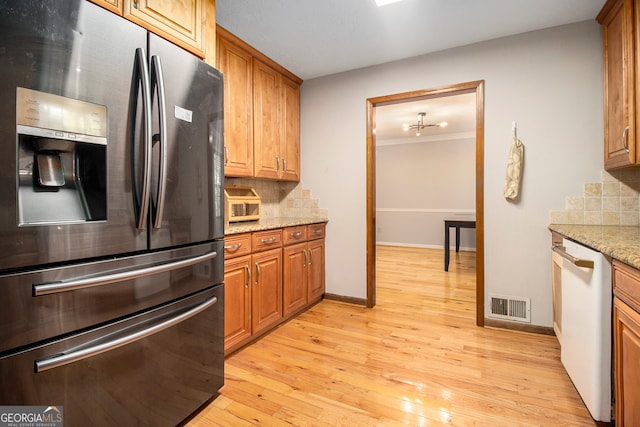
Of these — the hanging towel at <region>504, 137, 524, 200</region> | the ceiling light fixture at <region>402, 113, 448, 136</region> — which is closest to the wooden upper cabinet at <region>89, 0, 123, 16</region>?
the hanging towel at <region>504, 137, 524, 200</region>

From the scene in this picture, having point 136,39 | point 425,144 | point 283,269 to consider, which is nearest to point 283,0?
point 136,39

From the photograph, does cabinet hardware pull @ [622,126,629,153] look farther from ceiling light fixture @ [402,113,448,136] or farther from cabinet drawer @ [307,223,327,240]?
ceiling light fixture @ [402,113,448,136]

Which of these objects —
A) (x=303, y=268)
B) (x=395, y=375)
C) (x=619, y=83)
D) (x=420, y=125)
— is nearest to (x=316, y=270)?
(x=303, y=268)

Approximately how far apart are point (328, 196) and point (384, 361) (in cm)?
177

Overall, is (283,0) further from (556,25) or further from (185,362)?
(185,362)

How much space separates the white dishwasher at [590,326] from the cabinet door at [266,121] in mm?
2380

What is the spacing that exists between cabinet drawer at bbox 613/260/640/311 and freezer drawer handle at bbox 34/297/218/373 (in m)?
1.79

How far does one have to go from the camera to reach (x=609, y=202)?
229cm

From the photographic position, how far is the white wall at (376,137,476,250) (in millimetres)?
6590

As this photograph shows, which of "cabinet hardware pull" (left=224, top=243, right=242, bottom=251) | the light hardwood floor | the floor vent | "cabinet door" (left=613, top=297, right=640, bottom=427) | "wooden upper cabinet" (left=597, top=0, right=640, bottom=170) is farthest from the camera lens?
the floor vent

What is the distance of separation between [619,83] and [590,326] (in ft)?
5.40

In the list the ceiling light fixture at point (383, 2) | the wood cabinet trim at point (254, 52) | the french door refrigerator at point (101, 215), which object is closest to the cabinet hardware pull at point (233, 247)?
the french door refrigerator at point (101, 215)

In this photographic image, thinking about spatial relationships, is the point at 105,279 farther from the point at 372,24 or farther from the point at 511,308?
the point at 511,308

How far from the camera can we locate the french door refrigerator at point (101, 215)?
940 millimetres
